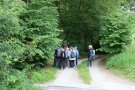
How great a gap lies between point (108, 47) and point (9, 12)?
16.4m

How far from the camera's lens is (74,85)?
61.0 ft

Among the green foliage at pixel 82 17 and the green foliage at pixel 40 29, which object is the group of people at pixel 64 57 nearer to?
the green foliage at pixel 40 29

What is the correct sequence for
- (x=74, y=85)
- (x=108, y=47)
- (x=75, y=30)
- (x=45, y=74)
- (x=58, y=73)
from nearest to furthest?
1. (x=74, y=85)
2. (x=45, y=74)
3. (x=58, y=73)
4. (x=108, y=47)
5. (x=75, y=30)

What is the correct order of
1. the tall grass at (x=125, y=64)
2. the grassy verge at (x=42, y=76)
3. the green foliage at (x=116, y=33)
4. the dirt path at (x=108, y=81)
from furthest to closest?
the green foliage at (x=116, y=33), the tall grass at (x=125, y=64), the grassy verge at (x=42, y=76), the dirt path at (x=108, y=81)

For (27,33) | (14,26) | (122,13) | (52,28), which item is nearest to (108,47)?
(122,13)

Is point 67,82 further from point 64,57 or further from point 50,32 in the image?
point 64,57

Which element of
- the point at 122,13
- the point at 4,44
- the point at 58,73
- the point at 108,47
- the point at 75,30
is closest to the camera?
the point at 4,44

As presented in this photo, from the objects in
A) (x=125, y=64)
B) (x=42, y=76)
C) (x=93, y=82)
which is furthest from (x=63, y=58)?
(x=93, y=82)

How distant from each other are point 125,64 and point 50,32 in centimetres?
513

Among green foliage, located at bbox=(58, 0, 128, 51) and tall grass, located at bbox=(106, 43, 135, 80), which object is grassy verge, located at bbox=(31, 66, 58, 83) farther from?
green foliage, located at bbox=(58, 0, 128, 51)

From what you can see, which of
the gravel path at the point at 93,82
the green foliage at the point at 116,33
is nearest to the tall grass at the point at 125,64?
the gravel path at the point at 93,82

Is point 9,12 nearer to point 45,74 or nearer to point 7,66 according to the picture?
point 7,66

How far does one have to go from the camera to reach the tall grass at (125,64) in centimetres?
2198

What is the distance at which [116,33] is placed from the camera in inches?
1098
